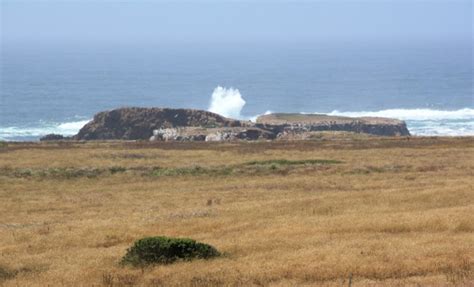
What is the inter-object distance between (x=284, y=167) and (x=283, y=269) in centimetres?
2752

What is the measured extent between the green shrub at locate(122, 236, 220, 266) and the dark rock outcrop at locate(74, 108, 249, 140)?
7691cm

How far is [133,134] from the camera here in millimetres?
98625

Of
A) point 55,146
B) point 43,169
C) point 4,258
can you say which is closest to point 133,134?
point 55,146

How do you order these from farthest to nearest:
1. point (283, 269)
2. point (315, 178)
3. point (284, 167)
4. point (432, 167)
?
point (284, 167) < point (432, 167) < point (315, 178) < point (283, 269)

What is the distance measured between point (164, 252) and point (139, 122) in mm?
80225

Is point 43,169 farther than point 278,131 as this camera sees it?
No

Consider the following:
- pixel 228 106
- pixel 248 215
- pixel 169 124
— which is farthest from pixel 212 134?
pixel 228 106

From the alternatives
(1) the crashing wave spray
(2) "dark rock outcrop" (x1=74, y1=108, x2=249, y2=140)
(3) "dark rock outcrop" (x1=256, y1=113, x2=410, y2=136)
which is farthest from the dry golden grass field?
(1) the crashing wave spray

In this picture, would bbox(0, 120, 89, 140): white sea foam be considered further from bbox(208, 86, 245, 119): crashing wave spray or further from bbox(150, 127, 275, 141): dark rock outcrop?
bbox(150, 127, 275, 141): dark rock outcrop

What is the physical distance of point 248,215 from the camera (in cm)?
2755

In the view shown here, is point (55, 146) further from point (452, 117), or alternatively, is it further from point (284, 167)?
point (452, 117)

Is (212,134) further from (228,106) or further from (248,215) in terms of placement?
(228,106)

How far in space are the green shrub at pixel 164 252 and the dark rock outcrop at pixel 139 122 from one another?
76912 millimetres

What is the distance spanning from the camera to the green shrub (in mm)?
20000
